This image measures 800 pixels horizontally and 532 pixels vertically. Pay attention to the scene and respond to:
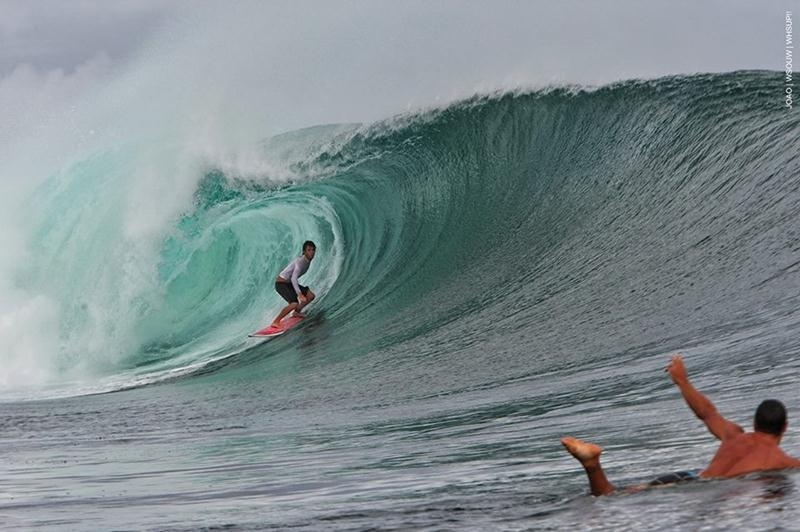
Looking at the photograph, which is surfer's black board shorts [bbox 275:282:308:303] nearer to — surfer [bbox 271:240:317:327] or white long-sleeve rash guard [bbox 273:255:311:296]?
surfer [bbox 271:240:317:327]

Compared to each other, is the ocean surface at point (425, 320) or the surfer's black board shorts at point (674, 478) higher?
the ocean surface at point (425, 320)

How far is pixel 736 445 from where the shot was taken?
436 centimetres

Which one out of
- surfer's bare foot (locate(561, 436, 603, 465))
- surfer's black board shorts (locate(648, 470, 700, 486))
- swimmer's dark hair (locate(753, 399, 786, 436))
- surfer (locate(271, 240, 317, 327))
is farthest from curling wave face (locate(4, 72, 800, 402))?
surfer's bare foot (locate(561, 436, 603, 465))

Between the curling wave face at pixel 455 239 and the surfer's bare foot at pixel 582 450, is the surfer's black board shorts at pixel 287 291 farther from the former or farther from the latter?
the surfer's bare foot at pixel 582 450

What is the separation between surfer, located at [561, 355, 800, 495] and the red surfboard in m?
10.6

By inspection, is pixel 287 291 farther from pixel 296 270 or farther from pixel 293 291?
pixel 296 270

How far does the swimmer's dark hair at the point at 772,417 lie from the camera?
168 inches

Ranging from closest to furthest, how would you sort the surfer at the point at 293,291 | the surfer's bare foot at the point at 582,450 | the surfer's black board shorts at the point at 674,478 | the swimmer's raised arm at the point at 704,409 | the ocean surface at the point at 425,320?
1. the surfer's bare foot at the point at 582,450
2. the swimmer's raised arm at the point at 704,409
3. the surfer's black board shorts at the point at 674,478
4. the ocean surface at the point at 425,320
5. the surfer at the point at 293,291

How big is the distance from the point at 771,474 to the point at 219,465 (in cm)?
384

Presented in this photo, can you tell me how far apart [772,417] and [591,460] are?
26.8 inches

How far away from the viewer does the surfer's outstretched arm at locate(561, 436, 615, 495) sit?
4.22 meters

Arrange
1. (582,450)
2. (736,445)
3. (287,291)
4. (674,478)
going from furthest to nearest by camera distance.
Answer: (287,291) < (674,478) < (736,445) < (582,450)

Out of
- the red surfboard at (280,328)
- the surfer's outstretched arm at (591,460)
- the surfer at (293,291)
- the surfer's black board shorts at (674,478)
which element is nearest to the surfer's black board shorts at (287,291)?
the surfer at (293,291)

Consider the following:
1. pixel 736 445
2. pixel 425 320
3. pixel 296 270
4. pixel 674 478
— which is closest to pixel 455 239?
pixel 296 270
